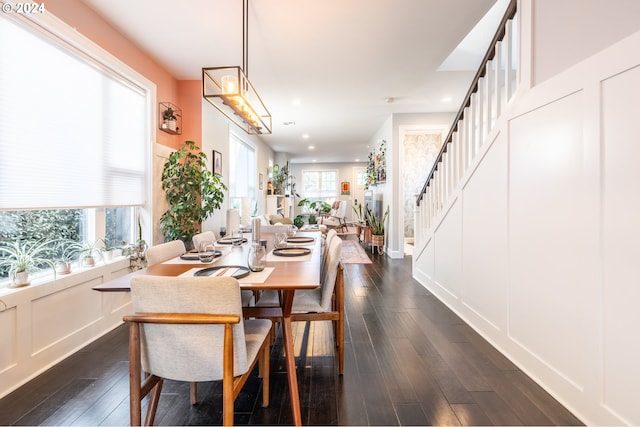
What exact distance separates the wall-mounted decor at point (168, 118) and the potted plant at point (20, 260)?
1.80 m

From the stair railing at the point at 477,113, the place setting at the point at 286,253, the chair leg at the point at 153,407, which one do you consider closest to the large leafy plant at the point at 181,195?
the place setting at the point at 286,253

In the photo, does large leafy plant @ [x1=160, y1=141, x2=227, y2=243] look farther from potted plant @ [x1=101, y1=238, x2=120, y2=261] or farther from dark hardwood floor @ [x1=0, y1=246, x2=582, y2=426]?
dark hardwood floor @ [x1=0, y1=246, x2=582, y2=426]

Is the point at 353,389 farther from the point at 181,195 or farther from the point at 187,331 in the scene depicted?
the point at 181,195

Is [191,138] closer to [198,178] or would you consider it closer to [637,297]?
[198,178]

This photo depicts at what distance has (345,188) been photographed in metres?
11.5

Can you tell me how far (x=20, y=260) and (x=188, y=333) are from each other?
1.53 meters

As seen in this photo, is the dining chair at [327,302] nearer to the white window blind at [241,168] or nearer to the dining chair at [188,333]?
the dining chair at [188,333]

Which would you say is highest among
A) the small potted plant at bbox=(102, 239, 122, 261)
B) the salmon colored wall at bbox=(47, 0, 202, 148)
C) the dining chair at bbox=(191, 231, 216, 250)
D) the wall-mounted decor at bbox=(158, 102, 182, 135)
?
the salmon colored wall at bbox=(47, 0, 202, 148)

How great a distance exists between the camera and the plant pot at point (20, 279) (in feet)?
5.86

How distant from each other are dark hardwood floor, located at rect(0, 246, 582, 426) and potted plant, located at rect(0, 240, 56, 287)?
2.14ft

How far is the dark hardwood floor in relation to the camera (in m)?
1.47

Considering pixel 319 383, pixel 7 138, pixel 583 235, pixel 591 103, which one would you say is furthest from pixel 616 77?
pixel 7 138

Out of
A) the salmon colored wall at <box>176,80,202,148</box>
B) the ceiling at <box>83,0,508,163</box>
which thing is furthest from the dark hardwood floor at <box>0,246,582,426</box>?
the ceiling at <box>83,0,508,163</box>

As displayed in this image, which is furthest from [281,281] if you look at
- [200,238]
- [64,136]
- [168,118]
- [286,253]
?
[168,118]
